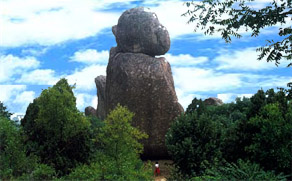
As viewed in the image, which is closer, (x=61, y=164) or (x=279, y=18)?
(x=279, y=18)

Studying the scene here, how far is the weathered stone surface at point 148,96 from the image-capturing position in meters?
24.7

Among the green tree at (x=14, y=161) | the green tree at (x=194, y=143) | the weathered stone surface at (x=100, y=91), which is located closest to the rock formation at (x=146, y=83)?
the green tree at (x=194, y=143)

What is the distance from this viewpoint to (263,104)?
19609 millimetres

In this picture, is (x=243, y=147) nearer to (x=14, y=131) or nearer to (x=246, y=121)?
(x=246, y=121)

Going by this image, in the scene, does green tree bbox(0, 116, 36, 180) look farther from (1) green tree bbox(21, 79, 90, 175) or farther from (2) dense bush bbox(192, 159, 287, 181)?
(2) dense bush bbox(192, 159, 287, 181)

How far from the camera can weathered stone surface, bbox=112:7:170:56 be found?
25719 mm

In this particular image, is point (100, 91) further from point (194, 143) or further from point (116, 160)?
point (116, 160)

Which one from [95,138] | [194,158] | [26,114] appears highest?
[26,114]

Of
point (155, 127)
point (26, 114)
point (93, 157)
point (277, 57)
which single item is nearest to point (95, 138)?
point (93, 157)

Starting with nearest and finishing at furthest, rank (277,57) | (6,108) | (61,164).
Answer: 1. (277,57)
2. (61,164)
3. (6,108)

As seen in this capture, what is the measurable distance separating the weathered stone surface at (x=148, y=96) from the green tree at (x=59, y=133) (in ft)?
21.1

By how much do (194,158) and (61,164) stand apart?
568cm

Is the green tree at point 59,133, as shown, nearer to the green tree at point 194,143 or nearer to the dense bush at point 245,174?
the green tree at point 194,143

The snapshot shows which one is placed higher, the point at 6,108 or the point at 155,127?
the point at 6,108
